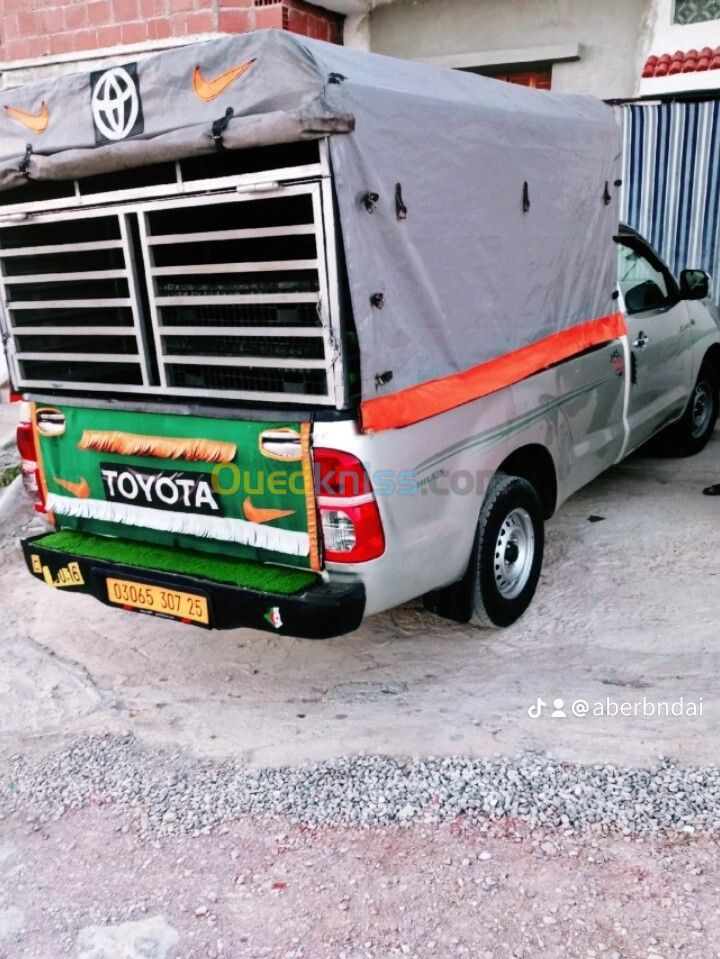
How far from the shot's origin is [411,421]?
10.6ft

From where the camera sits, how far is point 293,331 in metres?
3.07

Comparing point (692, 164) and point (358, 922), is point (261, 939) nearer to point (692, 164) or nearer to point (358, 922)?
point (358, 922)

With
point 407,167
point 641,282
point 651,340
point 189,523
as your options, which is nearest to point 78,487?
point 189,523

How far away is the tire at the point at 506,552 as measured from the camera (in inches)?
147

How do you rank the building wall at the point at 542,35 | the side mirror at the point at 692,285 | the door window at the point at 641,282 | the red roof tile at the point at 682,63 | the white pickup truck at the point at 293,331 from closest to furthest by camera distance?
the white pickup truck at the point at 293,331 → the door window at the point at 641,282 → the side mirror at the point at 692,285 → the red roof tile at the point at 682,63 → the building wall at the point at 542,35

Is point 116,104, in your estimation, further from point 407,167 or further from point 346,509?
point 346,509

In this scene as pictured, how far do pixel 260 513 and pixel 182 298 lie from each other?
0.91m

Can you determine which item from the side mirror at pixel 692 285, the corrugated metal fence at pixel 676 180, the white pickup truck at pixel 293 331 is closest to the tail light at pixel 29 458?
the white pickup truck at pixel 293 331

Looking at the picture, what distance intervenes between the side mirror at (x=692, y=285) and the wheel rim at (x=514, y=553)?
2532 millimetres

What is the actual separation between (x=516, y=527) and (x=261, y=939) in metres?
2.25

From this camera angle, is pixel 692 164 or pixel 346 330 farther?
pixel 692 164

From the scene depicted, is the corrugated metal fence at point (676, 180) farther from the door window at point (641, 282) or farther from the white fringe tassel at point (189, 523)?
the white fringe tassel at point (189, 523)

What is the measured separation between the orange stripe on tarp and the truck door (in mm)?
392

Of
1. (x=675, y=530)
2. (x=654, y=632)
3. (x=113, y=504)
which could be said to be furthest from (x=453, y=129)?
(x=675, y=530)
